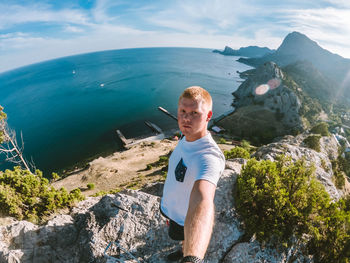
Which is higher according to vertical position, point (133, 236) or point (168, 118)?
point (133, 236)

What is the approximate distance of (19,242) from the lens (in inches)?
221

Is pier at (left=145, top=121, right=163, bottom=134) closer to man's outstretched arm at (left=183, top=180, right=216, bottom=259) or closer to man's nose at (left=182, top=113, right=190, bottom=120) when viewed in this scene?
man's nose at (left=182, top=113, right=190, bottom=120)

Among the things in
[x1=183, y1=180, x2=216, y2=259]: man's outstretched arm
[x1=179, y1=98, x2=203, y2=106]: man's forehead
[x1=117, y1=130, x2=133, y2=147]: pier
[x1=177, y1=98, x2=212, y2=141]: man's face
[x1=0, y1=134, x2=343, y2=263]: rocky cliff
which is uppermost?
[x1=179, y1=98, x2=203, y2=106]: man's forehead

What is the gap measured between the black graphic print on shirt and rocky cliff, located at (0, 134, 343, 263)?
3.32 m

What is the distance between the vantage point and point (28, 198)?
841 centimetres

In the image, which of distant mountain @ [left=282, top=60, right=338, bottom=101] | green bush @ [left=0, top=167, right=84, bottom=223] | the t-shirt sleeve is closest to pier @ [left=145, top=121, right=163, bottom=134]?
green bush @ [left=0, top=167, right=84, bottom=223]

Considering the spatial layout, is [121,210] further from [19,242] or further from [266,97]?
[266,97]

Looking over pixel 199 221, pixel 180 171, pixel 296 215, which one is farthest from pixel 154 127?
pixel 199 221

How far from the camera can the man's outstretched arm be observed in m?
1.84

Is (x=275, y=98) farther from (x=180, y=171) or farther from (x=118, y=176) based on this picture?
(x=180, y=171)

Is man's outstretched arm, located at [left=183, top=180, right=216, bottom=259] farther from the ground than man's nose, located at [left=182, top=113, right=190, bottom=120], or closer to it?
closer to it

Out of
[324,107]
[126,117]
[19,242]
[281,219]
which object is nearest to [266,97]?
[324,107]

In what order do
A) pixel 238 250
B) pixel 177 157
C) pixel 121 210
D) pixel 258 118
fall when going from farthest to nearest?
pixel 258 118 → pixel 121 210 → pixel 238 250 → pixel 177 157

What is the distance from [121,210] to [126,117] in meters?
65.5
